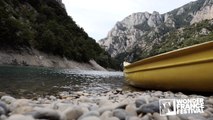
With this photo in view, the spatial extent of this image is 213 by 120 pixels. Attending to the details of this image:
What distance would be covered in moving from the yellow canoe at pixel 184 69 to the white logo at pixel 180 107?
216cm

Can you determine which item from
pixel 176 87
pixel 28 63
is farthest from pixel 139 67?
pixel 28 63

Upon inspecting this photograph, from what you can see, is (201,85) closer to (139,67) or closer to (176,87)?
(176,87)

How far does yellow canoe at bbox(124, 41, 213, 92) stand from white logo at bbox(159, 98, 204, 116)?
7.08 ft

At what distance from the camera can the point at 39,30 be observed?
80125mm

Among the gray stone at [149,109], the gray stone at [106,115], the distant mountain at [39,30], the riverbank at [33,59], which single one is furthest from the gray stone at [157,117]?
the distant mountain at [39,30]

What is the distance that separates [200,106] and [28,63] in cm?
5447

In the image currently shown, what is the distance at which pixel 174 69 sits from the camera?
8375mm

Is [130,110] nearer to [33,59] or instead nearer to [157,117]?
[157,117]

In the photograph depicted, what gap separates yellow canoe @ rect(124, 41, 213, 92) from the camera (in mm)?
6934

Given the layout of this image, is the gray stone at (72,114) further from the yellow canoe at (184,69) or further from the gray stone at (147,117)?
the yellow canoe at (184,69)

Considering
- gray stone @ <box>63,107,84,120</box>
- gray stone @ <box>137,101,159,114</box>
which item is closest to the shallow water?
gray stone @ <box>63,107,84,120</box>

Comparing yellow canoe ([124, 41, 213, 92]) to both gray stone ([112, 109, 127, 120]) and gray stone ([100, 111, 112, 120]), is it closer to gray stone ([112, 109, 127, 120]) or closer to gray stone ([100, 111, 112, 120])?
gray stone ([112, 109, 127, 120])

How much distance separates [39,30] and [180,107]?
78.1 m

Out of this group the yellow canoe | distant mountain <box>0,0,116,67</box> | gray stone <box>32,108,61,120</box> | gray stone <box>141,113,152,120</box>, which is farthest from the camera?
distant mountain <box>0,0,116,67</box>
